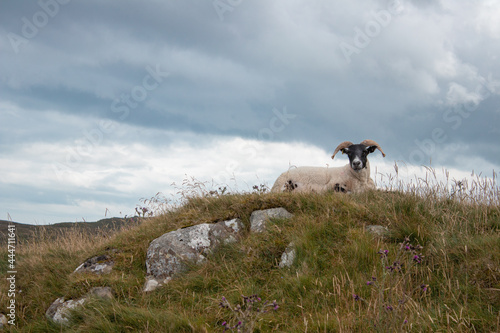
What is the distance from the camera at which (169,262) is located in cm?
782

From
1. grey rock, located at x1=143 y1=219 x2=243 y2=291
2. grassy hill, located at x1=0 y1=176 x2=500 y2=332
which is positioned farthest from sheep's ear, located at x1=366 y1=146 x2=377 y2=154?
grey rock, located at x1=143 y1=219 x2=243 y2=291

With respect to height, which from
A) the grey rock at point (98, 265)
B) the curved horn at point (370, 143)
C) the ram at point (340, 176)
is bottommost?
the grey rock at point (98, 265)

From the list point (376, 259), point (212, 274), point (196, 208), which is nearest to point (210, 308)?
point (212, 274)

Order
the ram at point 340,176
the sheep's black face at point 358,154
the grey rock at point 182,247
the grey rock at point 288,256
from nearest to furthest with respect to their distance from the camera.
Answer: the grey rock at point 288,256 → the grey rock at point 182,247 → the sheep's black face at point 358,154 → the ram at point 340,176

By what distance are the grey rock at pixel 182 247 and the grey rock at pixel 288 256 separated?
1519 mm

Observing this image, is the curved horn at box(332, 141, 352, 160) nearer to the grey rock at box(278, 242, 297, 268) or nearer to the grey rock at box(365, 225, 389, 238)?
the grey rock at box(365, 225, 389, 238)

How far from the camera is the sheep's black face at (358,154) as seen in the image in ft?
38.2

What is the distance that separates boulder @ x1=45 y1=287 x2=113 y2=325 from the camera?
686 cm

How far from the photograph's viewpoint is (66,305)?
291 inches

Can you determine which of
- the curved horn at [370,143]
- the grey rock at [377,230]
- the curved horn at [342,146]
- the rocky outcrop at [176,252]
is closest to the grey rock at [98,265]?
the rocky outcrop at [176,252]

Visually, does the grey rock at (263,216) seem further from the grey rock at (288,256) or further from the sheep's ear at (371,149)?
the sheep's ear at (371,149)

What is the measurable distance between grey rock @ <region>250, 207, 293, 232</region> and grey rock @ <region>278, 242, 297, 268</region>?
1169 mm

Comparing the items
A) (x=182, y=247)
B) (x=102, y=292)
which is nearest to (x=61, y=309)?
(x=102, y=292)

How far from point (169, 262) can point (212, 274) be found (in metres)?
1.17
